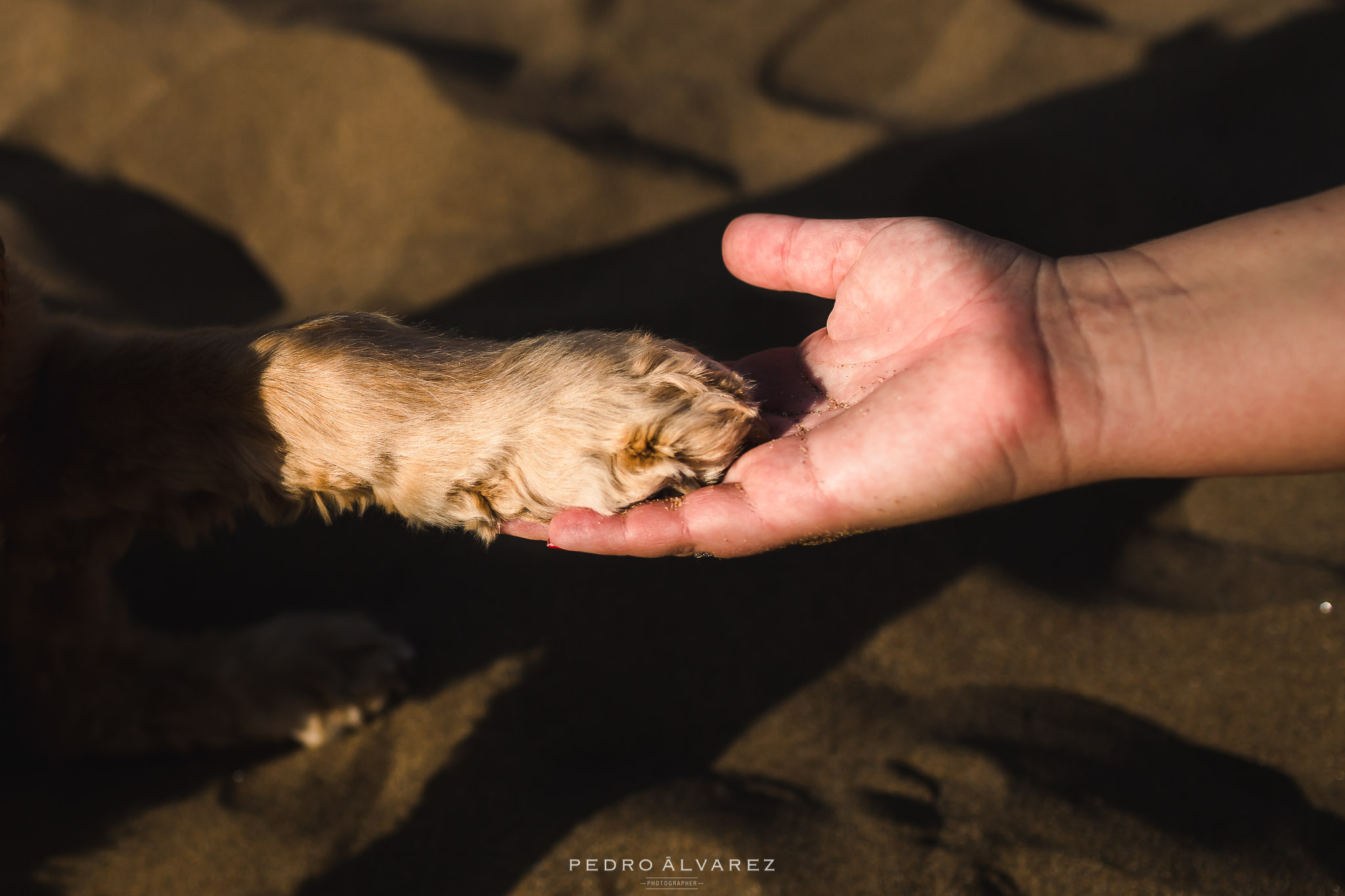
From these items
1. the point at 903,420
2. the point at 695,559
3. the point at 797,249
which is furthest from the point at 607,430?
the point at 695,559

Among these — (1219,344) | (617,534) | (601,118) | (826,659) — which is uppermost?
(601,118)

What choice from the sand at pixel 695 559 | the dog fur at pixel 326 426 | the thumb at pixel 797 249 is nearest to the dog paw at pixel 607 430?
the dog fur at pixel 326 426

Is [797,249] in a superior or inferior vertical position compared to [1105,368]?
superior

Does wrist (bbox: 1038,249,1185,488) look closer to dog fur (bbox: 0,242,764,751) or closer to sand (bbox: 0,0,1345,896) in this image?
dog fur (bbox: 0,242,764,751)

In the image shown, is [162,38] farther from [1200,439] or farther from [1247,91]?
[1247,91]

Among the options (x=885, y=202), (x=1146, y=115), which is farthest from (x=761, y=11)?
(x=1146, y=115)

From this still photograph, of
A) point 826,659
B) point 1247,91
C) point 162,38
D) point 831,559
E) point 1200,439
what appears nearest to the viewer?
point 1200,439

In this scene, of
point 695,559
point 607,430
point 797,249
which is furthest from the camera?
point 695,559

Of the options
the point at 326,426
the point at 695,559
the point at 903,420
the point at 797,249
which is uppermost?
the point at 797,249

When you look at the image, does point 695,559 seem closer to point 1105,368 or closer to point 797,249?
point 797,249
